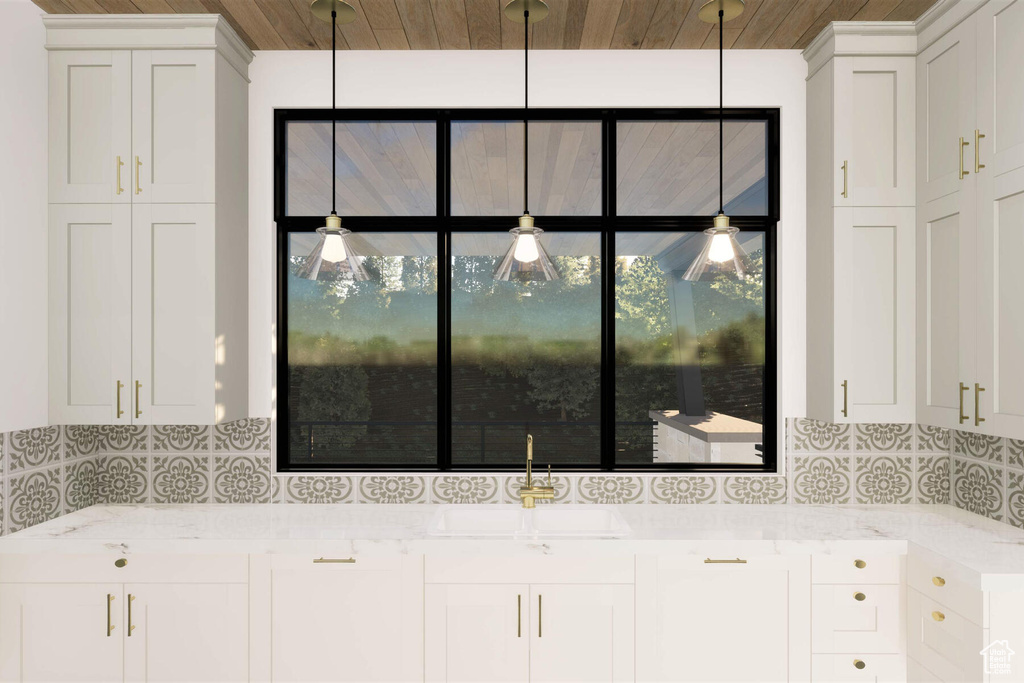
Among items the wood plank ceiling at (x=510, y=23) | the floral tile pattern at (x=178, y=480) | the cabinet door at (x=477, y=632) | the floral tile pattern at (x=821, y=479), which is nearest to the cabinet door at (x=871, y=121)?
the wood plank ceiling at (x=510, y=23)

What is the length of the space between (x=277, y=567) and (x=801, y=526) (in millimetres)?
1869

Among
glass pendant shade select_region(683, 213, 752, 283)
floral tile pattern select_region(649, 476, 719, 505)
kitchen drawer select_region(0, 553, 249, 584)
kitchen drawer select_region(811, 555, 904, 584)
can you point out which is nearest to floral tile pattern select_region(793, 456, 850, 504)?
floral tile pattern select_region(649, 476, 719, 505)

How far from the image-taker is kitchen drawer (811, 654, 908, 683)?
1934 mm

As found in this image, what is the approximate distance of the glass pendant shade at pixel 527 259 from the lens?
6.63ft

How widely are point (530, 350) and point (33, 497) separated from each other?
2044 millimetres

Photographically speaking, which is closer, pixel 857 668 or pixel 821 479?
pixel 857 668

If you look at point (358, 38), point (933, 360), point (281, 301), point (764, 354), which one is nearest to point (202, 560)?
point (281, 301)

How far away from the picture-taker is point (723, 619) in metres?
1.95

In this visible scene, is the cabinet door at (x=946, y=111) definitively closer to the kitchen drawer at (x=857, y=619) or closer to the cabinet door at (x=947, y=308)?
the cabinet door at (x=947, y=308)

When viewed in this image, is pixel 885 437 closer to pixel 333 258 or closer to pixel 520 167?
pixel 520 167

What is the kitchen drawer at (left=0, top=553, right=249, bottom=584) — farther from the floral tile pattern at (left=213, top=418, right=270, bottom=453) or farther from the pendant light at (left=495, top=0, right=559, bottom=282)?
the pendant light at (left=495, top=0, right=559, bottom=282)

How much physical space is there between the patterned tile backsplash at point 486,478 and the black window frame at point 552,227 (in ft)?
0.20

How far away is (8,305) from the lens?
6.67 ft

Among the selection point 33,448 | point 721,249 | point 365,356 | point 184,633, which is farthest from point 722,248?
point 33,448
